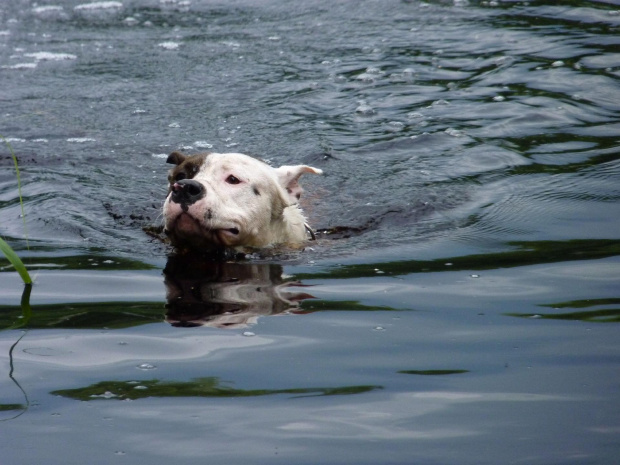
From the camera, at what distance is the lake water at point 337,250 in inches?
146

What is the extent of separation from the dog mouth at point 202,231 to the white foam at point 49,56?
28.0 feet

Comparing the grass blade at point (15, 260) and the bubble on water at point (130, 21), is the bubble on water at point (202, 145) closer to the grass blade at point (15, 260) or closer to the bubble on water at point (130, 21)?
the grass blade at point (15, 260)

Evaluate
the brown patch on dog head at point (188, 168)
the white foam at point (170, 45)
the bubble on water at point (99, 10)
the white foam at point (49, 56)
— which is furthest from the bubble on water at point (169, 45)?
the brown patch on dog head at point (188, 168)

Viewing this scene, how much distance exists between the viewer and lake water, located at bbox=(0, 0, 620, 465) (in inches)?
146

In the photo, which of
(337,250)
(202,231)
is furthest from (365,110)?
(202,231)

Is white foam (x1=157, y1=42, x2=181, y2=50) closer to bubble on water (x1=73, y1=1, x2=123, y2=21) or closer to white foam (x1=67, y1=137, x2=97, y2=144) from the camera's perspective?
bubble on water (x1=73, y1=1, x2=123, y2=21)

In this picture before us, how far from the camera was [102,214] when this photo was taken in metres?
8.16

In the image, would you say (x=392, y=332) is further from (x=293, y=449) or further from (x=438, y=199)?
(x=438, y=199)

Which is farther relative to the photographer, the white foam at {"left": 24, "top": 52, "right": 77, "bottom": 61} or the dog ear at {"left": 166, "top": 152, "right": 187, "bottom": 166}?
the white foam at {"left": 24, "top": 52, "right": 77, "bottom": 61}

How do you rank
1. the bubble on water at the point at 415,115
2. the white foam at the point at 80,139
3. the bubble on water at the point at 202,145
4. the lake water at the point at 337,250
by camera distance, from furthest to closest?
the bubble on water at the point at 415,115
the white foam at the point at 80,139
the bubble on water at the point at 202,145
the lake water at the point at 337,250

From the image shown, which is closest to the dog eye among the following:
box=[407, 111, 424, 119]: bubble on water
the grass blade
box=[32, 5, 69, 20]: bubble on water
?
the grass blade

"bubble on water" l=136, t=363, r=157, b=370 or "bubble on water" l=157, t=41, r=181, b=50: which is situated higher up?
"bubble on water" l=157, t=41, r=181, b=50

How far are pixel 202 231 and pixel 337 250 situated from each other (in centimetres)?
111

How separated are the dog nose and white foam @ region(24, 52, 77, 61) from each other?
339 inches
